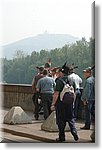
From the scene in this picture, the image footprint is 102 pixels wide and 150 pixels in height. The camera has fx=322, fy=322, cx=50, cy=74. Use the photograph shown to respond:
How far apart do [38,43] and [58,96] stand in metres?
0.42

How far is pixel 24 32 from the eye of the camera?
240cm

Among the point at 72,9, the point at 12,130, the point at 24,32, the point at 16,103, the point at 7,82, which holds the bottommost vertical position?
the point at 12,130

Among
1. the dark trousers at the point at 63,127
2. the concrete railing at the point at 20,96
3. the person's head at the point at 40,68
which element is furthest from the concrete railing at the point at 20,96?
the dark trousers at the point at 63,127

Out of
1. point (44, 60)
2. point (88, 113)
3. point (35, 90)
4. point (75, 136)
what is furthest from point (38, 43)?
point (75, 136)

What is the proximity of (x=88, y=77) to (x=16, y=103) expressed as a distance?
57cm

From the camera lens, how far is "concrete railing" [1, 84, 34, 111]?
238cm

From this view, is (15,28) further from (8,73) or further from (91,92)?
(91,92)

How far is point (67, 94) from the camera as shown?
2.39 m

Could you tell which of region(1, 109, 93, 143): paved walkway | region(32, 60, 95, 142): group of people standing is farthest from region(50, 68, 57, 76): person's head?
region(1, 109, 93, 143): paved walkway

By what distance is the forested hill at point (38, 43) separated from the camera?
2379 mm

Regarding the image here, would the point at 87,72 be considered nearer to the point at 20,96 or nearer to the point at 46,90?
the point at 46,90

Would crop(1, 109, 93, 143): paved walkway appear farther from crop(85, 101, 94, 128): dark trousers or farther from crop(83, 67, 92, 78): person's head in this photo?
crop(83, 67, 92, 78): person's head

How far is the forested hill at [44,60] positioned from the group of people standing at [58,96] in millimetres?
45

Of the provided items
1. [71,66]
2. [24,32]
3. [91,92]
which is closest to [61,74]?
[71,66]
